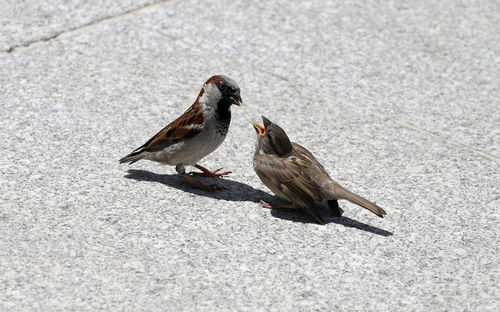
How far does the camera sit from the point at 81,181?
19.2 ft

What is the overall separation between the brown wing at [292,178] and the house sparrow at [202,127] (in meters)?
0.39

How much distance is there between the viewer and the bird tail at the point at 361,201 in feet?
17.3

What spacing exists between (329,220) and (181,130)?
1270mm

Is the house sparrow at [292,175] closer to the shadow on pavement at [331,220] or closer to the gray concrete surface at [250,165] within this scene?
the shadow on pavement at [331,220]

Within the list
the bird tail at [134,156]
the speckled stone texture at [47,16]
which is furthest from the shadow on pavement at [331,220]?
the speckled stone texture at [47,16]

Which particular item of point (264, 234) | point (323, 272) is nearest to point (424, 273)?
point (323, 272)

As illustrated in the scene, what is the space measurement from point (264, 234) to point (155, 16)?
13.7 feet

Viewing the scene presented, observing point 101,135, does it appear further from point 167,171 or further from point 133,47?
point 133,47

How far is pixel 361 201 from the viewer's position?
5336 mm

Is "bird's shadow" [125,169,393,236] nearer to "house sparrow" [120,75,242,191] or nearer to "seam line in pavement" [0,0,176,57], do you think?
"house sparrow" [120,75,242,191]

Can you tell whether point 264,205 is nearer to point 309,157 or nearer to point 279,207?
point 279,207

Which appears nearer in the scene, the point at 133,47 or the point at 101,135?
the point at 101,135

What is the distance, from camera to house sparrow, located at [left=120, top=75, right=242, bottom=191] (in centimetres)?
570

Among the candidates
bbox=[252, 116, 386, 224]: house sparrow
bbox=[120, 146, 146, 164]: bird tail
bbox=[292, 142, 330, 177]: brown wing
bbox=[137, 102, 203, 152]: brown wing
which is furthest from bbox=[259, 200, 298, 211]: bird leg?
bbox=[120, 146, 146, 164]: bird tail
